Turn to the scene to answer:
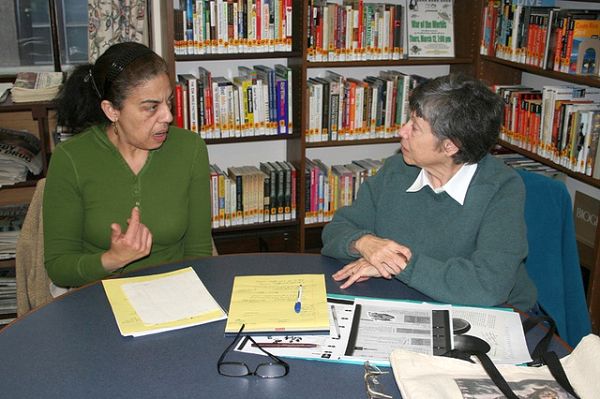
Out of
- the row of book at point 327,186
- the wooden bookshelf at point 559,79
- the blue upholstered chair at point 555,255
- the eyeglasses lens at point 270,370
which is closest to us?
the eyeglasses lens at point 270,370

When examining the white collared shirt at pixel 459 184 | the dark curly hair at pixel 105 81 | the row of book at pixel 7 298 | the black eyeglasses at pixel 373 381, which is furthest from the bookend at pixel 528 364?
the row of book at pixel 7 298

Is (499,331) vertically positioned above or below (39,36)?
below

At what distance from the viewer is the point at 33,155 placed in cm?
292

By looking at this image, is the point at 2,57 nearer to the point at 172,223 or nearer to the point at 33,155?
the point at 33,155

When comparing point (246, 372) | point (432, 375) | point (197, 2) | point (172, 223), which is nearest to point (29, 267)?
point (172, 223)

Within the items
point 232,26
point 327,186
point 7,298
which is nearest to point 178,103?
point 232,26

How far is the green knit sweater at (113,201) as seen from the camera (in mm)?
1848

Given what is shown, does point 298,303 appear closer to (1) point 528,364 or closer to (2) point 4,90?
(1) point 528,364

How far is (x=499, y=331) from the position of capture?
143 centimetres

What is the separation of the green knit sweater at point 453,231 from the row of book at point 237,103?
1401 millimetres

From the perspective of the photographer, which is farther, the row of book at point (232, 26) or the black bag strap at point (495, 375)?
the row of book at point (232, 26)

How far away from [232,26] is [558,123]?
61.7 inches

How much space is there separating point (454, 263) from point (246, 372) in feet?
2.04

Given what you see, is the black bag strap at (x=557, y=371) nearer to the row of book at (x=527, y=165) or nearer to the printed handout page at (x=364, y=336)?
the printed handout page at (x=364, y=336)
